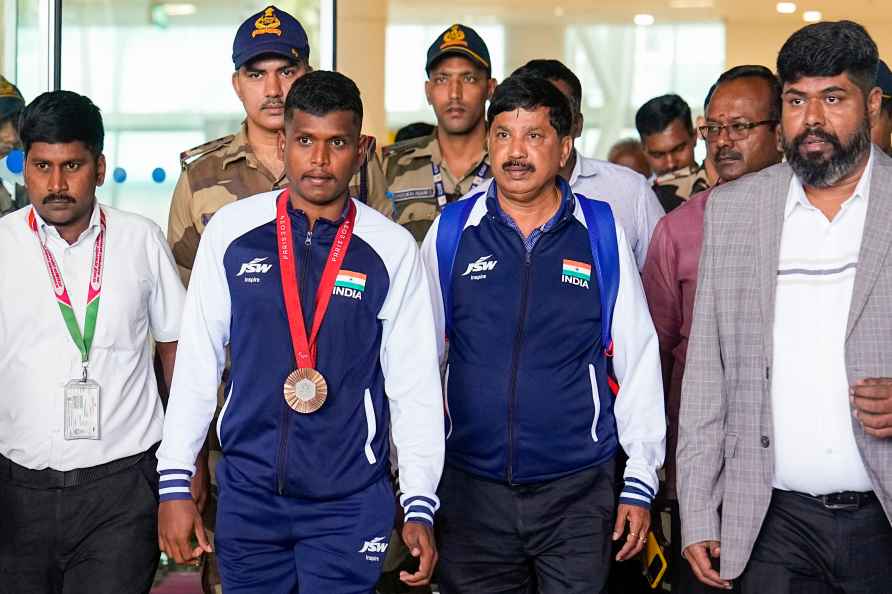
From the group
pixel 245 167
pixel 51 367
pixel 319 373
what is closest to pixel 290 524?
pixel 319 373

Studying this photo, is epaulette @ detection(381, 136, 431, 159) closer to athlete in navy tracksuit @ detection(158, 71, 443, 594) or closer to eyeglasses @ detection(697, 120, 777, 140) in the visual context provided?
eyeglasses @ detection(697, 120, 777, 140)

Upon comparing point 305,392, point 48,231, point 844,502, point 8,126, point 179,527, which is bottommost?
point 179,527

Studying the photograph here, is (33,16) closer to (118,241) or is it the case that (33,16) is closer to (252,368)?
(118,241)

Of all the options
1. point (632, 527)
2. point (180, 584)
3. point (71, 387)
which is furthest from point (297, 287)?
point (180, 584)

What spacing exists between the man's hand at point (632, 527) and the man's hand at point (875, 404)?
2.66 ft

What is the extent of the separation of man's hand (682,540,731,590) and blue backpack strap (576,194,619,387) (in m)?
0.68

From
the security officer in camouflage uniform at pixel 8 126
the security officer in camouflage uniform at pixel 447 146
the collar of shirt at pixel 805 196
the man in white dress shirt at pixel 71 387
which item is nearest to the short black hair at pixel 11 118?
the security officer in camouflage uniform at pixel 8 126

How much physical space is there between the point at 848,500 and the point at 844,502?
0.01m

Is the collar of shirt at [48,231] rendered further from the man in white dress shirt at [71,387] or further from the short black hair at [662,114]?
the short black hair at [662,114]

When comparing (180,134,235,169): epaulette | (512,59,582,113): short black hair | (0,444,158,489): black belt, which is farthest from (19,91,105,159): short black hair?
(512,59,582,113): short black hair

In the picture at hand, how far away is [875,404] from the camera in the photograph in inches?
136

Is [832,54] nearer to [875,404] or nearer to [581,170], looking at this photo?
[875,404]

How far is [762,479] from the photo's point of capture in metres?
3.70

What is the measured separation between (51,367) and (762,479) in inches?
85.4
